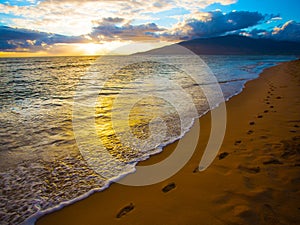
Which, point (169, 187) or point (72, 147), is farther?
point (72, 147)

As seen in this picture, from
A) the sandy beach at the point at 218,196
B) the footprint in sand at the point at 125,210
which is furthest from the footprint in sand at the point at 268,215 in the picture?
the footprint in sand at the point at 125,210

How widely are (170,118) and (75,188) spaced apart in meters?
4.58

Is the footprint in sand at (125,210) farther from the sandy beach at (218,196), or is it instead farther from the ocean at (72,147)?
the ocean at (72,147)

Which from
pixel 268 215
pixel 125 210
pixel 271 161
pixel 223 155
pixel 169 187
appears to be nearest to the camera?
pixel 268 215

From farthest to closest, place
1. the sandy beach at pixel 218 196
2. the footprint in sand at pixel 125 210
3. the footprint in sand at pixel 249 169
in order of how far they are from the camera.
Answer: the footprint in sand at pixel 249 169 → the footprint in sand at pixel 125 210 → the sandy beach at pixel 218 196

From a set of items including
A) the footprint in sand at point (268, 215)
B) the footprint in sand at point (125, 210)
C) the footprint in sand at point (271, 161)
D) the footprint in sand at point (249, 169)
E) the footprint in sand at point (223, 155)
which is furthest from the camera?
the footprint in sand at point (223, 155)

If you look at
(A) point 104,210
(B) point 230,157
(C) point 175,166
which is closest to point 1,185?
(A) point 104,210

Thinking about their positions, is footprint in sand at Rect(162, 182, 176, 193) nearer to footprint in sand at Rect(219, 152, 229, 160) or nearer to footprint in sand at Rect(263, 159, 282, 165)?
footprint in sand at Rect(219, 152, 229, 160)

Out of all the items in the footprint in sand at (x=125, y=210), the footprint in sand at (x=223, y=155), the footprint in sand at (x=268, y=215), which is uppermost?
the footprint in sand at (x=268, y=215)

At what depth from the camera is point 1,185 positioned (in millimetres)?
3523


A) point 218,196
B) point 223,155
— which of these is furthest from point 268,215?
point 223,155

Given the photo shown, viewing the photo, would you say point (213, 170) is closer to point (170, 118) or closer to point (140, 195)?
point (140, 195)

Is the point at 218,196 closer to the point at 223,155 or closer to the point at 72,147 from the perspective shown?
the point at 223,155

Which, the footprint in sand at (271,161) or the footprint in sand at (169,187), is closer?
the footprint in sand at (169,187)
